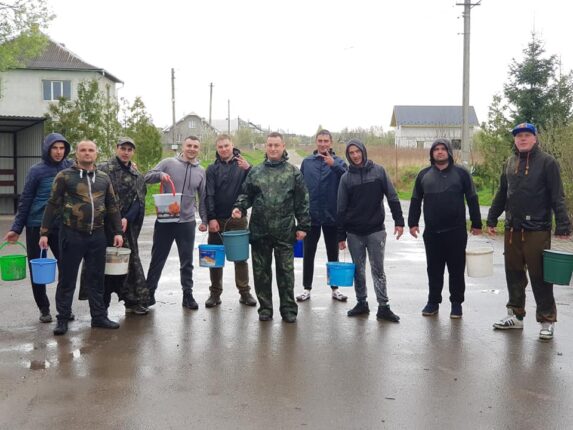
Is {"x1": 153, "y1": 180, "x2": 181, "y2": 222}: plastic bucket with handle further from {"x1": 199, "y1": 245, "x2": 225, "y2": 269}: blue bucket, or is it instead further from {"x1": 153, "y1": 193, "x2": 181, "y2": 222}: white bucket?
{"x1": 199, "y1": 245, "x2": 225, "y2": 269}: blue bucket

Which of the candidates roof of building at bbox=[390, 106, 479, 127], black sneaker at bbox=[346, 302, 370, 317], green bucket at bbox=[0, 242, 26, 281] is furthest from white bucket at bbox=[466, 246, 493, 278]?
roof of building at bbox=[390, 106, 479, 127]

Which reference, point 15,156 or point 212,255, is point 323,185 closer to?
point 212,255

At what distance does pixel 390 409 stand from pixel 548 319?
8.40 ft

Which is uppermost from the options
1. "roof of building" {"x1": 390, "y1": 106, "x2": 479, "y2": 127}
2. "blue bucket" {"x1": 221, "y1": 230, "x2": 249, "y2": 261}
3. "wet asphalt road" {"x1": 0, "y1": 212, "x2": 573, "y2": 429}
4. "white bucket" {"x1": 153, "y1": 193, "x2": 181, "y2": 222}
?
"roof of building" {"x1": 390, "y1": 106, "x2": 479, "y2": 127}

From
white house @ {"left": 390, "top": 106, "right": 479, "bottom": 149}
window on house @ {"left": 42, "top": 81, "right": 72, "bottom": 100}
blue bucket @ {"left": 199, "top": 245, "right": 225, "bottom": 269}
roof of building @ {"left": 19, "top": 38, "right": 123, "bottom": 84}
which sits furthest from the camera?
white house @ {"left": 390, "top": 106, "right": 479, "bottom": 149}

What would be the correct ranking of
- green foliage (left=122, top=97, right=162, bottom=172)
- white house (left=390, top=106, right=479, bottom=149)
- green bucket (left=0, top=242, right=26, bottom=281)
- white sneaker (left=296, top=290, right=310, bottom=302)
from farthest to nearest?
white house (left=390, top=106, right=479, bottom=149)
green foliage (left=122, top=97, right=162, bottom=172)
white sneaker (left=296, top=290, right=310, bottom=302)
green bucket (left=0, top=242, right=26, bottom=281)

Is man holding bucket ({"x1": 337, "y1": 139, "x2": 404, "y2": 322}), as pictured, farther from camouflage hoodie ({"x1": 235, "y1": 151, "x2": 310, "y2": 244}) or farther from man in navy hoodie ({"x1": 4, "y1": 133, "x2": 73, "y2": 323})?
man in navy hoodie ({"x1": 4, "y1": 133, "x2": 73, "y2": 323})

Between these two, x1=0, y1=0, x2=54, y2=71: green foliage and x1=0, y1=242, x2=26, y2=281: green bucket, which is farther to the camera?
x1=0, y1=0, x2=54, y2=71: green foliage

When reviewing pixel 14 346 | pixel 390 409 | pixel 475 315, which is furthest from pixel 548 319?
pixel 14 346

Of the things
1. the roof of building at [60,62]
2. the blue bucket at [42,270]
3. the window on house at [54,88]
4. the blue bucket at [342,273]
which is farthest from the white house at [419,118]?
the blue bucket at [42,270]

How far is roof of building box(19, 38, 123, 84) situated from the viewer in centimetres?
4341

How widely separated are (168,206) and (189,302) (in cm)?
114

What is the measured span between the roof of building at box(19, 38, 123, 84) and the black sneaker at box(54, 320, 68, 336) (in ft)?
130

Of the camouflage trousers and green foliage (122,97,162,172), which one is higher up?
green foliage (122,97,162,172)
